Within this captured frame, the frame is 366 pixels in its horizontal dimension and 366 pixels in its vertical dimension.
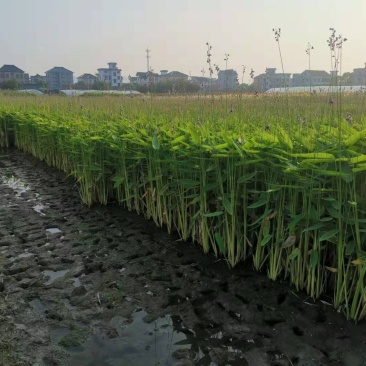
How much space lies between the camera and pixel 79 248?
3.98m

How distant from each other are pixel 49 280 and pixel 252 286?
1.64 m

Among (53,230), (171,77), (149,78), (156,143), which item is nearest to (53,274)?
(53,230)

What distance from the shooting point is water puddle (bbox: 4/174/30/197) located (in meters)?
6.38

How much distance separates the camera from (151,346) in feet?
8.02

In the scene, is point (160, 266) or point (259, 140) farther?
point (160, 266)

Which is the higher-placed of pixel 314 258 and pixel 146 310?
pixel 314 258

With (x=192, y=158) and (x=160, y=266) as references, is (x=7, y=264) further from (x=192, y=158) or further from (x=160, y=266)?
(x=192, y=158)

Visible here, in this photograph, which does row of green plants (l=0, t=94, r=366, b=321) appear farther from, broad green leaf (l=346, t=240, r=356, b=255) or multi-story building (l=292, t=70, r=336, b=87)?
multi-story building (l=292, t=70, r=336, b=87)

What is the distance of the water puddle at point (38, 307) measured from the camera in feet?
9.12

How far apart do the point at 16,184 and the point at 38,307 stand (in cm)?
447

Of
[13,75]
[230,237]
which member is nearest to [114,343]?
[230,237]

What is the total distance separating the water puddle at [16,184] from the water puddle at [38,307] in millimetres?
3488

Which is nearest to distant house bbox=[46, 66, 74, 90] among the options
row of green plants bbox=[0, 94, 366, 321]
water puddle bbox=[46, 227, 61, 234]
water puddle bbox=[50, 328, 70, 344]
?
water puddle bbox=[46, 227, 61, 234]

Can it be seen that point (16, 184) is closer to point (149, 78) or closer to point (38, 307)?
point (149, 78)
